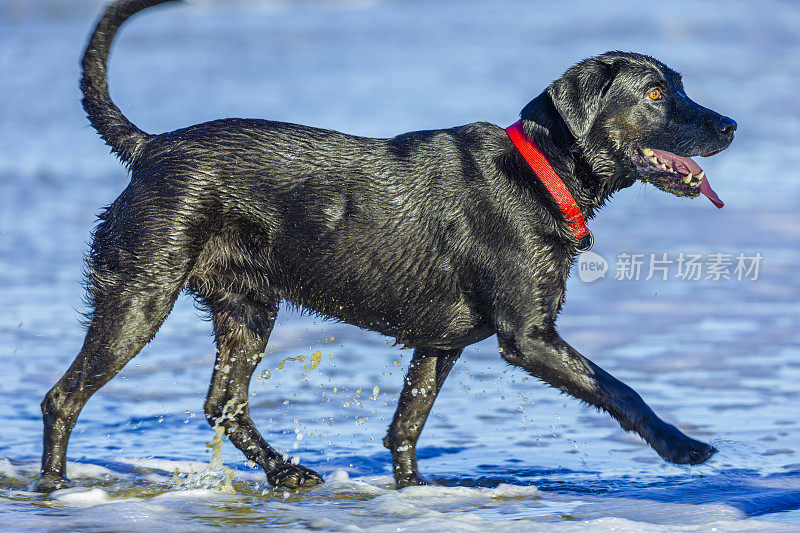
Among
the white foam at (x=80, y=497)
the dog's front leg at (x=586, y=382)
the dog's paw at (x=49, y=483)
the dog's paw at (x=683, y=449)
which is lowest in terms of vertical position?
the white foam at (x=80, y=497)

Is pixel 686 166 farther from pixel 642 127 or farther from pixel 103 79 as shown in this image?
pixel 103 79

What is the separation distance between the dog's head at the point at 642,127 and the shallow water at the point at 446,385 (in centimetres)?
136

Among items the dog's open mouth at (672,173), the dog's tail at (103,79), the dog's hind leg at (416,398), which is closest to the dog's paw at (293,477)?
the dog's hind leg at (416,398)

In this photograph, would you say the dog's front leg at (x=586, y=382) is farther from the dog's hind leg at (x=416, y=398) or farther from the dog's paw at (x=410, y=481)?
the dog's paw at (x=410, y=481)

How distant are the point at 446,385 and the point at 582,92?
239 centimetres

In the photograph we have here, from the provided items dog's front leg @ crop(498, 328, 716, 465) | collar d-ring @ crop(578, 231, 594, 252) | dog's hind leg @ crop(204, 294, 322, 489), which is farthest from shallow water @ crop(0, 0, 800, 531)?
collar d-ring @ crop(578, 231, 594, 252)

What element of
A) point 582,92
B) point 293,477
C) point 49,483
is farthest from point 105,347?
point 582,92

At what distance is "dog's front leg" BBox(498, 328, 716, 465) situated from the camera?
13.7 ft

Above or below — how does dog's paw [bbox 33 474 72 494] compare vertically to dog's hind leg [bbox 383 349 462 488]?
below

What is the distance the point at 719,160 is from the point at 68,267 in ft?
23.5

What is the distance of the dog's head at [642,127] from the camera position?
4.53 meters

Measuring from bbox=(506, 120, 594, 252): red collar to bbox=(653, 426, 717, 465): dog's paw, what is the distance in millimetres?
888

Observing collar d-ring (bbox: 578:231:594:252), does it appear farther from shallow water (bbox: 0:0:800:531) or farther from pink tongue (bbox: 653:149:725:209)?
shallow water (bbox: 0:0:800:531)

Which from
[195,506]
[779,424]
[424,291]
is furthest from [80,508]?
[779,424]
